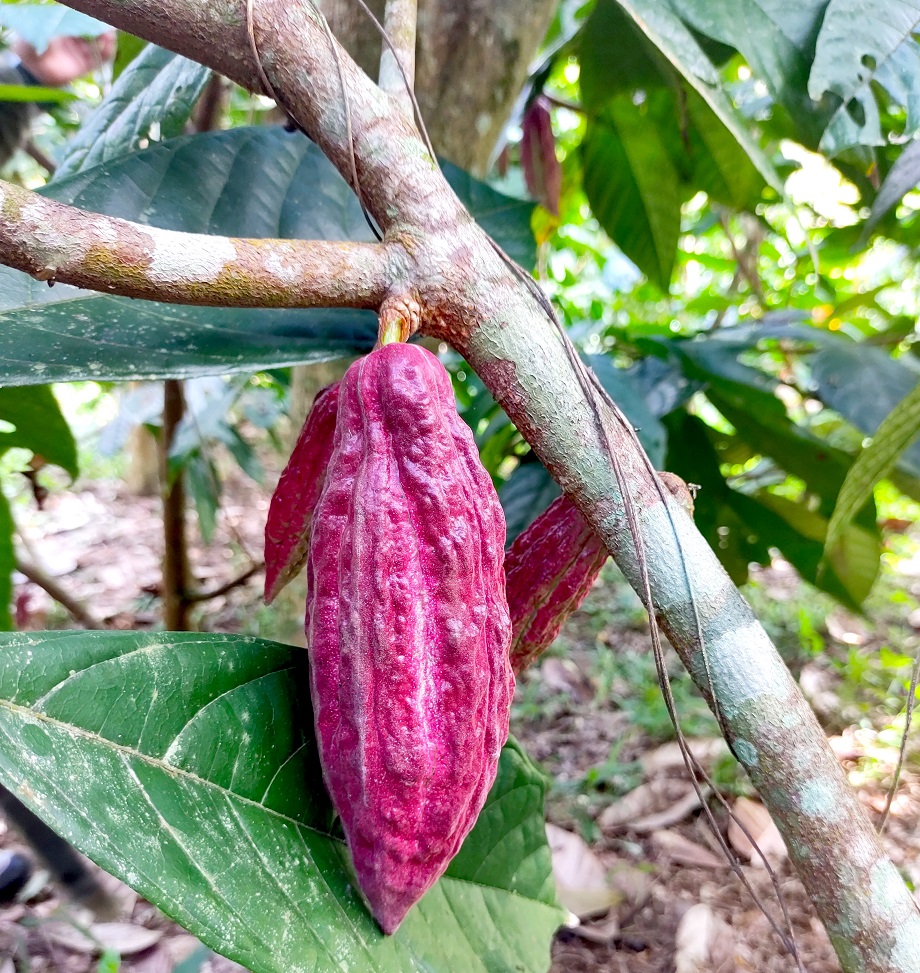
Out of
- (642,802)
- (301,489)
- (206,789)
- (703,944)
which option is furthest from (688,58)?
(642,802)

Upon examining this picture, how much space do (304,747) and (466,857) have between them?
0.65 feet

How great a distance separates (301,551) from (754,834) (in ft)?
4.03

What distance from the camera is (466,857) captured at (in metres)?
0.65

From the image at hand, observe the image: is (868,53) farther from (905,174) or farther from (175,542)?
(175,542)

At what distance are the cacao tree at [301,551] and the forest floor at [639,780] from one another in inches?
21.5

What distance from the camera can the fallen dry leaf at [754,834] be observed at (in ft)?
4.66

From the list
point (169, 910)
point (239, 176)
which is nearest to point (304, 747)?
point (169, 910)

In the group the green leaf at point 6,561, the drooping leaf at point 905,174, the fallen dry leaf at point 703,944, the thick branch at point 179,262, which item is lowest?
the fallen dry leaf at point 703,944

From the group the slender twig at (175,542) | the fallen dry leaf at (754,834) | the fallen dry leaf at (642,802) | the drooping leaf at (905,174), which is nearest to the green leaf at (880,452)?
the drooping leaf at (905,174)

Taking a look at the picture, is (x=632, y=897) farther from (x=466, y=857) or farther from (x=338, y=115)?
(x=338, y=115)

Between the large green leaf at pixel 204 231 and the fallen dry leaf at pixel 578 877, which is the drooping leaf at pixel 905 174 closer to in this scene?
the large green leaf at pixel 204 231

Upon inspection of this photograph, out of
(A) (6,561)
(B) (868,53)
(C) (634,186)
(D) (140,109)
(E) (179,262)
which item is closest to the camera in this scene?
(E) (179,262)

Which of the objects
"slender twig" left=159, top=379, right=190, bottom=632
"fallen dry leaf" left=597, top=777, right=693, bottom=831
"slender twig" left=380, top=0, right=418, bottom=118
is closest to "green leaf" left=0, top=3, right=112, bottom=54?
"slender twig" left=159, top=379, right=190, bottom=632

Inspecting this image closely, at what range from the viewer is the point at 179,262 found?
→ 1.48ft
